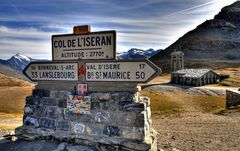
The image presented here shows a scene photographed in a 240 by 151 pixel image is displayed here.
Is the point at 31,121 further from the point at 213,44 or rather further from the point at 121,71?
the point at 213,44

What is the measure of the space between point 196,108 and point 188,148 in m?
14.5

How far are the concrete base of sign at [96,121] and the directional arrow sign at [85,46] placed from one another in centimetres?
110

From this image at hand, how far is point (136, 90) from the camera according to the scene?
23.8 ft

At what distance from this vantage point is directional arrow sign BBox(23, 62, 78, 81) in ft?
26.5

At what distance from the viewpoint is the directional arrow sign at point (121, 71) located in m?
7.07

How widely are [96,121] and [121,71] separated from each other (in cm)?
156

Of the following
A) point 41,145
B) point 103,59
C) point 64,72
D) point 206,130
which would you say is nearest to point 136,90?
point 103,59

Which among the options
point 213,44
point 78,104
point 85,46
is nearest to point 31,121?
point 78,104

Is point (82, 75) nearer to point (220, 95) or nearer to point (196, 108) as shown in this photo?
point (196, 108)

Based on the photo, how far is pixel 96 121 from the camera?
7.54 m

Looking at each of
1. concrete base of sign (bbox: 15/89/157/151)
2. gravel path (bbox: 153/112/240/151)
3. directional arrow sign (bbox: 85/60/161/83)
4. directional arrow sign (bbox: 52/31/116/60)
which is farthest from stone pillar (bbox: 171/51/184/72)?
directional arrow sign (bbox: 85/60/161/83)

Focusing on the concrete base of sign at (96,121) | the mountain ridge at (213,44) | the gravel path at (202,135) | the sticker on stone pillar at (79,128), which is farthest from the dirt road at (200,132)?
the mountain ridge at (213,44)

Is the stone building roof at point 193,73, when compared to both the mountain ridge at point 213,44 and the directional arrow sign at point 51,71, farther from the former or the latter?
the directional arrow sign at point 51,71

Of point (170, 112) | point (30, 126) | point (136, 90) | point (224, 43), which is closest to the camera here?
point (136, 90)
